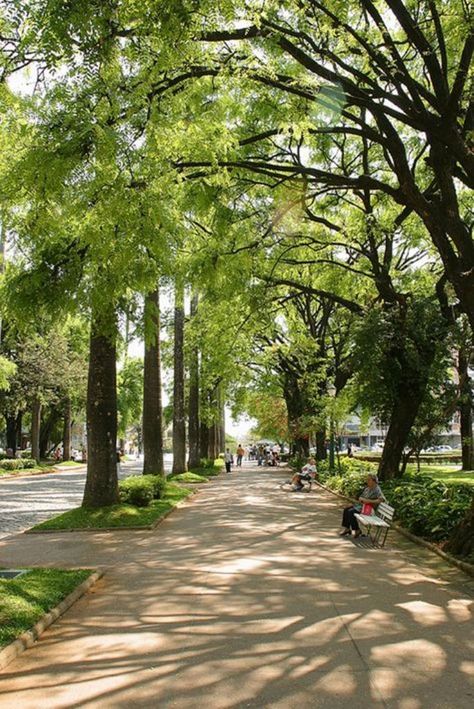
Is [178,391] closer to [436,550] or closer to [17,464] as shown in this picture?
[17,464]

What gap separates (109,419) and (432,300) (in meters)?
9.37

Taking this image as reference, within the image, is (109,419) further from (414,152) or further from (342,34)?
(414,152)

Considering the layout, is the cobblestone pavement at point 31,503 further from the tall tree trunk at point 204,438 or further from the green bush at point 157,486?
the tall tree trunk at point 204,438

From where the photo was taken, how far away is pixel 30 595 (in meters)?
7.04

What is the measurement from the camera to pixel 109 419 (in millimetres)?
15078

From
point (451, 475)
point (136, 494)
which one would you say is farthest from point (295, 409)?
point (136, 494)

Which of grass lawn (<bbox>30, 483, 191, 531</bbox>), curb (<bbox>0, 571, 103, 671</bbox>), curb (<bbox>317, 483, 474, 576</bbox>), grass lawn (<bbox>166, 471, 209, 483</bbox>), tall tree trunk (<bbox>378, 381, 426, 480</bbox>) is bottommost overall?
curb (<bbox>317, 483, 474, 576</bbox>)

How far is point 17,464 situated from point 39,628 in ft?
113

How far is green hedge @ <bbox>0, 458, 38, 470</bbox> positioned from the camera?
122 feet

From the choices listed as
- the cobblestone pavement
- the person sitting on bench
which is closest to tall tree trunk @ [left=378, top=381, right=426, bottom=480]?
the person sitting on bench

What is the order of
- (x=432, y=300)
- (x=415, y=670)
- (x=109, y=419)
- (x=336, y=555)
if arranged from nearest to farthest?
(x=415, y=670) < (x=336, y=555) < (x=109, y=419) < (x=432, y=300)

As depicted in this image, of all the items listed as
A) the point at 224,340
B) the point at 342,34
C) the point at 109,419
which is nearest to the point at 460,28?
the point at 342,34

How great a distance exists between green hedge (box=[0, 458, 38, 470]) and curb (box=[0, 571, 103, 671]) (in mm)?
31332

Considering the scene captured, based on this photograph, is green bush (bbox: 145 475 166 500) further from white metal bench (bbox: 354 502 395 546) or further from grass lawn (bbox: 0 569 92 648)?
grass lawn (bbox: 0 569 92 648)
